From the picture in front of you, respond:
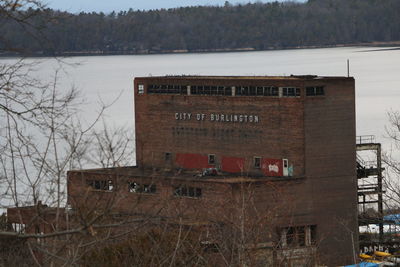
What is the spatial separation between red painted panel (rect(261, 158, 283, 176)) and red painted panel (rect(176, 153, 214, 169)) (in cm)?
387

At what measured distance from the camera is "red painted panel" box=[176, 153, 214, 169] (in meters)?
53.8

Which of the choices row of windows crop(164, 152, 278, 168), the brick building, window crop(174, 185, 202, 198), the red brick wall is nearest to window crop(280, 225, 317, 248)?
the brick building

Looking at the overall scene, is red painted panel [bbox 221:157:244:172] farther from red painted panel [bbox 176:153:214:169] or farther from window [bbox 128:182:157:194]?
window [bbox 128:182:157:194]

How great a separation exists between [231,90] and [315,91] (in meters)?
5.30

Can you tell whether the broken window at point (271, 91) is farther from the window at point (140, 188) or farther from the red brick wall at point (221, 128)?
the window at point (140, 188)

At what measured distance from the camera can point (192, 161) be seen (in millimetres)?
54469

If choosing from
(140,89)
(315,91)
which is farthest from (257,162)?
(140,89)

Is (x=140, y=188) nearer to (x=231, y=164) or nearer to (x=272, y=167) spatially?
(x=272, y=167)

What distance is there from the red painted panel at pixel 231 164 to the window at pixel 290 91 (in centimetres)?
410

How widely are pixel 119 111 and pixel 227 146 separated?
87.3 m

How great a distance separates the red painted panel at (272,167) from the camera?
4997 centimetres

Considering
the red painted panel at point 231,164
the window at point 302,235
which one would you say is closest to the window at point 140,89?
the red painted panel at point 231,164

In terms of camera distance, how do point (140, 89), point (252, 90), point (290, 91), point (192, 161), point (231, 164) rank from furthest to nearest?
point (140, 89)
point (192, 161)
point (231, 164)
point (252, 90)
point (290, 91)

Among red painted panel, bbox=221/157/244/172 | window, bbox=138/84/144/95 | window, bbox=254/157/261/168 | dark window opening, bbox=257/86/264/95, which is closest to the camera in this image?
window, bbox=254/157/261/168
